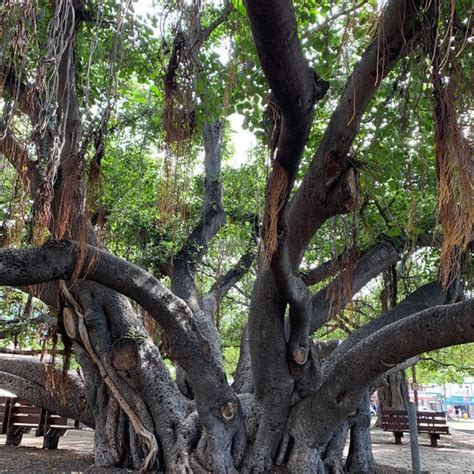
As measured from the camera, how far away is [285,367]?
16.4ft

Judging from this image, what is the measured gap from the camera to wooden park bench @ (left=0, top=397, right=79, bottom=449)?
755 cm

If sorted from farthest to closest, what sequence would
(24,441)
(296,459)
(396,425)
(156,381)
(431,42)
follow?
(396,425), (24,441), (156,381), (296,459), (431,42)

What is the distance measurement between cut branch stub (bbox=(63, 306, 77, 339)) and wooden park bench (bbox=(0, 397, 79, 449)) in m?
2.82

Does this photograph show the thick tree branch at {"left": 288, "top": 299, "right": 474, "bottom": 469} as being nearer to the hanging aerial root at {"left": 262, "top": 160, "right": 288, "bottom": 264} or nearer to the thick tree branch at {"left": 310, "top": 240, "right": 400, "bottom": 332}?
the thick tree branch at {"left": 310, "top": 240, "right": 400, "bottom": 332}

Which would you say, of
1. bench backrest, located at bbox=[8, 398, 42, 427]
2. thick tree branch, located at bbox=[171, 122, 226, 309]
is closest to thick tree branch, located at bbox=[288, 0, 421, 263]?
thick tree branch, located at bbox=[171, 122, 226, 309]

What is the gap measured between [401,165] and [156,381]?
11.3 ft

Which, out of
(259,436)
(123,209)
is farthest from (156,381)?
(123,209)

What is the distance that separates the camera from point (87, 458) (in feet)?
21.4

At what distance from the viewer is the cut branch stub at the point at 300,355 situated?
16.2 feet

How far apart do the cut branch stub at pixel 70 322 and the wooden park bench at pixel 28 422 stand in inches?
111

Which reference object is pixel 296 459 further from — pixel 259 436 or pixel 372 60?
pixel 372 60

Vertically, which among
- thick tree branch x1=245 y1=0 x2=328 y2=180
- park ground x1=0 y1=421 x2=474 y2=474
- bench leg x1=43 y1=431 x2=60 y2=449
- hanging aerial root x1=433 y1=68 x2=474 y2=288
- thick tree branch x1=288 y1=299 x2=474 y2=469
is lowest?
park ground x1=0 y1=421 x2=474 y2=474

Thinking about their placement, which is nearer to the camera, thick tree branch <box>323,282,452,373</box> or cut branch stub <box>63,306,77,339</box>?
cut branch stub <box>63,306,77,339</box>

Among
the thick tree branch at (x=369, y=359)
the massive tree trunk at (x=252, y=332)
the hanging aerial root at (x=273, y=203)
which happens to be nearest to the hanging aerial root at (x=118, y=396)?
the massive tree trunk at (x=252, y=332)
